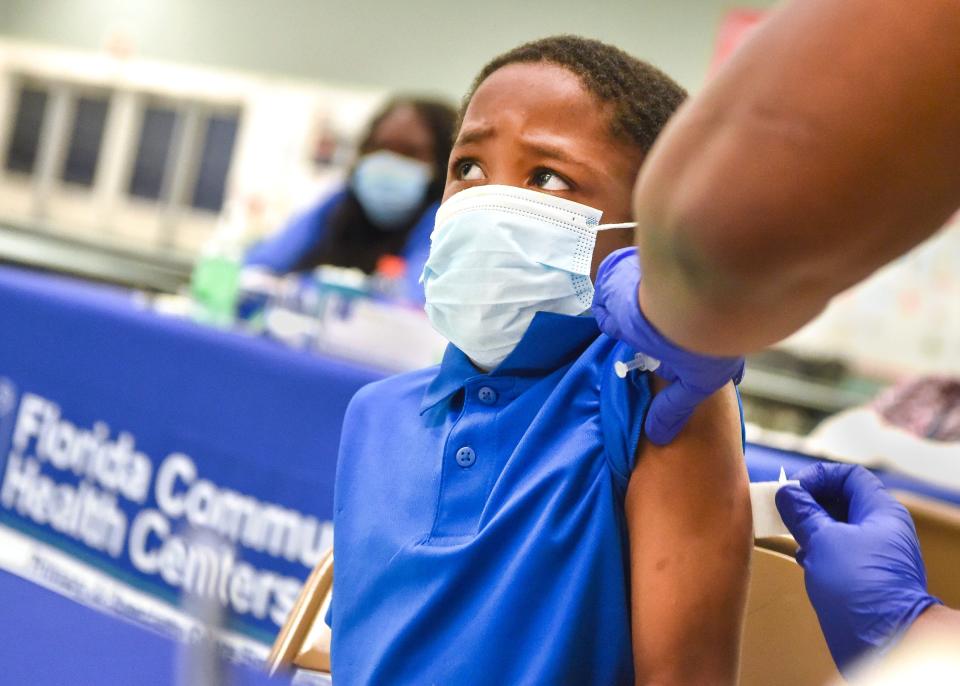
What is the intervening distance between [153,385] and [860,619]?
1.84 meters

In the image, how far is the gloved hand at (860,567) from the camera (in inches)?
23.1

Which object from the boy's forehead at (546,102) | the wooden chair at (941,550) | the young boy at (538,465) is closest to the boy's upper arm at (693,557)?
the young boy at (538,465)

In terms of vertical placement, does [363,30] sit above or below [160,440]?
above

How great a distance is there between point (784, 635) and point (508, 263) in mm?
416

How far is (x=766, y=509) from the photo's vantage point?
26.8 inches

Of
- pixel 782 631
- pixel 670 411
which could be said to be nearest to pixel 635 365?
pixel 670 411

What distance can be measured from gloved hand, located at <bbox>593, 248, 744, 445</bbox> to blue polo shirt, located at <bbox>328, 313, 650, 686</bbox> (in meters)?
0.04

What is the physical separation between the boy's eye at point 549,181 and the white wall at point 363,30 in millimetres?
4268

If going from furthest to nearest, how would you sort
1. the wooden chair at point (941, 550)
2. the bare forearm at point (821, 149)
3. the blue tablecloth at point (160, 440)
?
the blue tablecloth at point (160, 440)
the wooden chair at point (941, 550)
the bare forearm at point (821, 149)

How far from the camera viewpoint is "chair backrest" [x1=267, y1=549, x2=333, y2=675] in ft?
3.31

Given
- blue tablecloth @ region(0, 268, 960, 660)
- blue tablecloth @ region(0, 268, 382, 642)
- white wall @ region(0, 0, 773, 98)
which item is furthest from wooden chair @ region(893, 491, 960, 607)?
white wall @ region(0, 0, 773, 98)

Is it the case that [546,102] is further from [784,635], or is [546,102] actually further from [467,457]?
[784,635]

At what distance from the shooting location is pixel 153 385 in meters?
2.16

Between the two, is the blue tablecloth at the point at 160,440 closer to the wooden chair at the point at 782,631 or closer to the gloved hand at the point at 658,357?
Result: the wooden chair at the point at 782,631
